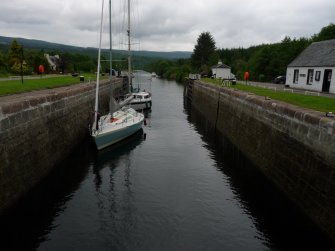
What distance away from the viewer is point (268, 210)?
15.0 meters

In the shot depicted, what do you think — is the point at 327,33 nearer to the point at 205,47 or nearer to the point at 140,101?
the point at 140,101

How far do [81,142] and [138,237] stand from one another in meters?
15.8

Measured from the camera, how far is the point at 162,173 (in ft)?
64.5

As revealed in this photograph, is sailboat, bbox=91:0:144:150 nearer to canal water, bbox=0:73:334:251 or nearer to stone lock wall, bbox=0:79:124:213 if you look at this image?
canal water, bbox=0:73:334:251

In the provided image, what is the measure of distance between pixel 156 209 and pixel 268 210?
5560 millimetres

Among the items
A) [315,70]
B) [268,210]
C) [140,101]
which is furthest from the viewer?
[140,101]

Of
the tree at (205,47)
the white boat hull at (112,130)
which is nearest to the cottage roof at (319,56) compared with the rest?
the white boat hull at (112,130)

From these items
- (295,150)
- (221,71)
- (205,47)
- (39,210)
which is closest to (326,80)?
(295,150)

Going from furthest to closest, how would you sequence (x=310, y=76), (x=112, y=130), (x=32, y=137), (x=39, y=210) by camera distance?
(x=310, y=76) → (x=112, y=130) → (x=32, y=137) → (x=39, y=210)

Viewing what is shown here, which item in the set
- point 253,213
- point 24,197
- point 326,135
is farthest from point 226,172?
point 24,197

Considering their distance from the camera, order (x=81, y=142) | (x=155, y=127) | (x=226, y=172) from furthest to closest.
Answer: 1. (x=155, y=127)
2. (x=81, y=142)
3. (x=226, y=172)

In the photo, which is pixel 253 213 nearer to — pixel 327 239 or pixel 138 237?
pixel 327 239

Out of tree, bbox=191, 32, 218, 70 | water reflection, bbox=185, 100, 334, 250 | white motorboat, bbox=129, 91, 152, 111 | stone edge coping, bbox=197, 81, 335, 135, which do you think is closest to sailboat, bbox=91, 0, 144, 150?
water reflection, bbox=185, 100, 334, 250

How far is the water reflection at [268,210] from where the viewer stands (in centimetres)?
1221
